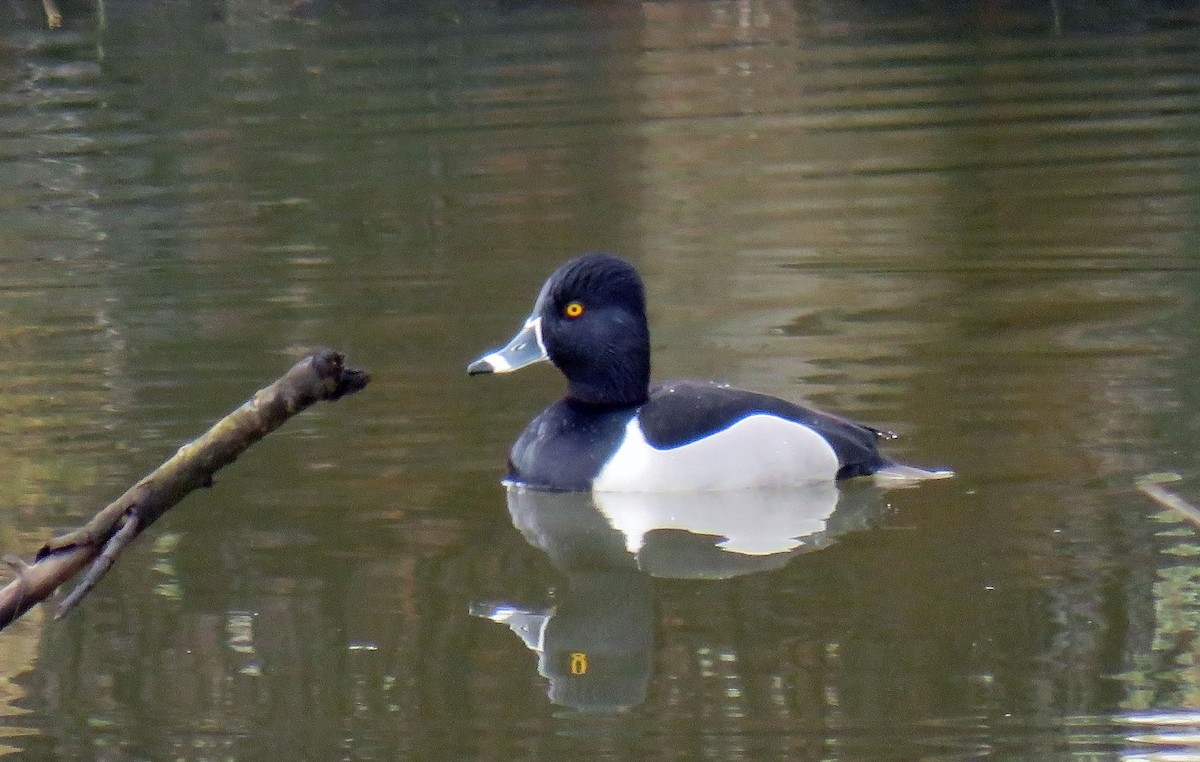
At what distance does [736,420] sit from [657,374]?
205cm

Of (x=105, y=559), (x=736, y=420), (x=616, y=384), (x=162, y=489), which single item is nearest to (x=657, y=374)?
(x=616, y=384)

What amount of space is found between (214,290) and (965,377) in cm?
505

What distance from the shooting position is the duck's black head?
8719 millimetres

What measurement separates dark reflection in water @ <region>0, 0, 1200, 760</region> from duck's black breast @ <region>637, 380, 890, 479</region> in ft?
1.22

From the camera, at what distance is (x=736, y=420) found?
333 inches

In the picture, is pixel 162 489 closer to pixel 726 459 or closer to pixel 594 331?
pixel 726 459

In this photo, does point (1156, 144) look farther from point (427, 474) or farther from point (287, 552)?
point (287, 552)

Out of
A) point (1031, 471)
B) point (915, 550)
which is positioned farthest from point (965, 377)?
point (915, 550)

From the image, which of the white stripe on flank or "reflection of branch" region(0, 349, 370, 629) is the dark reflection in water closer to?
the white stripe on flank

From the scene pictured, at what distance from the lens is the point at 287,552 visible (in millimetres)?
7832

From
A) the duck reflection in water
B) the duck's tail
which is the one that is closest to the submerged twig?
the duck reflection in water

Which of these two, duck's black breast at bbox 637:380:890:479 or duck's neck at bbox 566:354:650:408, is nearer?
duck's black breast at bbox 637:380:890:479

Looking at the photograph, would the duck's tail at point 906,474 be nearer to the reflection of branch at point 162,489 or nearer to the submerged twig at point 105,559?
the reflection of branch at point 162,489

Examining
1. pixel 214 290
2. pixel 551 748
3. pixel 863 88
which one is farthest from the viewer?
pixel 863 88
